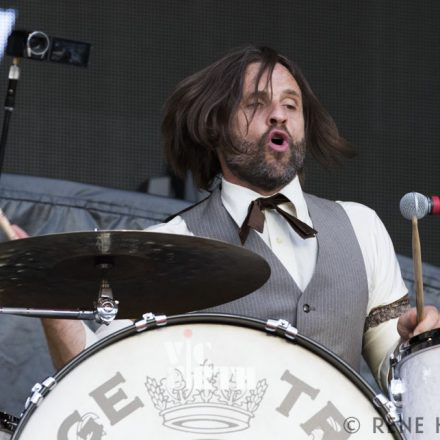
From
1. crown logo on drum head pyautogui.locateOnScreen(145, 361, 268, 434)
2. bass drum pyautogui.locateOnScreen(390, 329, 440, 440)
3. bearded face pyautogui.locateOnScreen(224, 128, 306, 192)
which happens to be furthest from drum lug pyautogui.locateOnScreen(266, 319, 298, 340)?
bearded face pyautogui.locateOnScreen(224, 128, 306, 192)

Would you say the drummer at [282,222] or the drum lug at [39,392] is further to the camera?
the drummer at [282,222]

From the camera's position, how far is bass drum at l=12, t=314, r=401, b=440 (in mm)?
2002

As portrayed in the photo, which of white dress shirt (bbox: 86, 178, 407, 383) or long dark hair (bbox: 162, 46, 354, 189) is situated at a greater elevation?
long dark hair (bbox: 162, 46, 354, 189)

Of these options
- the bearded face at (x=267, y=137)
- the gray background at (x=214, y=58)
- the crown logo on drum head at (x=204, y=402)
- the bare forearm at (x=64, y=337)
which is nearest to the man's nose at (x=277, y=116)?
the bearded face at (x=267, y=137)

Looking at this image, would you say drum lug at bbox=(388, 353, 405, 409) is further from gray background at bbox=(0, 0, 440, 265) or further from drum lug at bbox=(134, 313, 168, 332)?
gray background at bbox=(0, 0, 440, 265)

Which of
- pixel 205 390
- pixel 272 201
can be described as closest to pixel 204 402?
pixel 205 390

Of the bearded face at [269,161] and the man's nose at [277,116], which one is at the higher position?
the man's nose at [277,116]

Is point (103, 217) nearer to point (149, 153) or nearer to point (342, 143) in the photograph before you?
point (342, 143)

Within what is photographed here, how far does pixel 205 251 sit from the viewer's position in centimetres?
215

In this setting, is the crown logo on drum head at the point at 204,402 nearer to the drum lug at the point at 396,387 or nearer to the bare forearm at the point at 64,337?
the drum lug at the point at 396,387

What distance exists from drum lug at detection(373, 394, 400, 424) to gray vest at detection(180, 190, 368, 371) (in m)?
0.52

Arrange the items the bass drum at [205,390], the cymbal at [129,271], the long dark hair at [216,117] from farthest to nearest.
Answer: the long dark hair at [216,117] → the cymbal at [129,271] → the bass drum at [205,390]

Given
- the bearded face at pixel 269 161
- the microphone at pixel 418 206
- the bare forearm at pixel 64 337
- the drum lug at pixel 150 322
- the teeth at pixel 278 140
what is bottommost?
the bare forearm at pixel 64 337

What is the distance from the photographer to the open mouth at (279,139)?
281 cm
